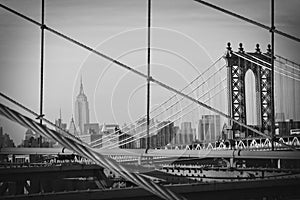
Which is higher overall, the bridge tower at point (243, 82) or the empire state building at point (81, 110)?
the bridge tower at point (243, 82)

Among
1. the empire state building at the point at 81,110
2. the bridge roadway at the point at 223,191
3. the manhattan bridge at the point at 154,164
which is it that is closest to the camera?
the manhattan bridge at the point at 154,164

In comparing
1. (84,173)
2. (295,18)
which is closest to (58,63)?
(84,173)

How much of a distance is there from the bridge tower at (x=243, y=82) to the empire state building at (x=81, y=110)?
7.87 feet

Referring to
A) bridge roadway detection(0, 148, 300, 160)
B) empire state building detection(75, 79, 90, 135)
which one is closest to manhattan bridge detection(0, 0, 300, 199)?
bridge roadway detection(0, 148, 300, 160)

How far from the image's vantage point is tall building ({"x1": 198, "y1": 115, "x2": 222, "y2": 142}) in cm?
488

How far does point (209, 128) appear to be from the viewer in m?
5.19

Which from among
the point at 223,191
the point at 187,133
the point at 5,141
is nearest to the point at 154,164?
the point at 223,191

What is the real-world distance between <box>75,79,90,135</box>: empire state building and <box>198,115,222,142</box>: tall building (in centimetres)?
116

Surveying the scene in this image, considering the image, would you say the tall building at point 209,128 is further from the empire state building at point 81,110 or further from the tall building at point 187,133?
the empire state building at point 81,110

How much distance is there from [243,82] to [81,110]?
512 cm

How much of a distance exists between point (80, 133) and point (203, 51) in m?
2.25

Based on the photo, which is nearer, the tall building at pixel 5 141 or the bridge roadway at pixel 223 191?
the bridge roadway at pixel 223 191

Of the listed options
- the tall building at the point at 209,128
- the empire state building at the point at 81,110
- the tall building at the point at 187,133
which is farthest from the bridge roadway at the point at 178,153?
the tall building at the point at 209,128

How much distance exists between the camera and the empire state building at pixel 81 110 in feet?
11.0
